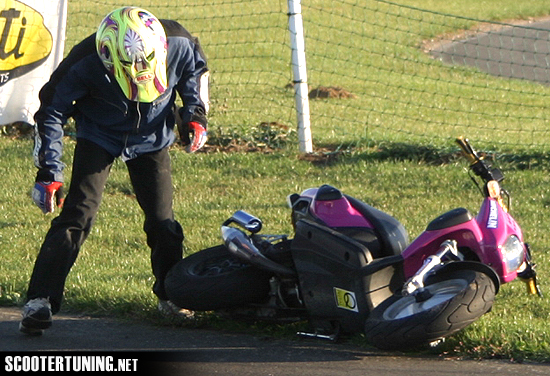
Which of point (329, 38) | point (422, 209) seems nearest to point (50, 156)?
point (422, 209)

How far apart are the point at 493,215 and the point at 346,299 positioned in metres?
0.80

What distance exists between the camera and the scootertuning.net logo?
32.3ft

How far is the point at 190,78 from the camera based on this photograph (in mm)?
5395

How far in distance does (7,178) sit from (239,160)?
2140 mm

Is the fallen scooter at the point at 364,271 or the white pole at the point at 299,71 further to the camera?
the white pole at the point at 299,71

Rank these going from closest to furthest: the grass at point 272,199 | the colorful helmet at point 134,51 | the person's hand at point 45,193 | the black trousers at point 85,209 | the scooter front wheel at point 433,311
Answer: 1. the scooter front wheel at point 433,311
2. the colorful helmet at point 134,51
3. the person's hand at point 45,193
4. the black trousers at point 85,209
5. the grass at point 272,199

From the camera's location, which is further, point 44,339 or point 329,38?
point 329,38

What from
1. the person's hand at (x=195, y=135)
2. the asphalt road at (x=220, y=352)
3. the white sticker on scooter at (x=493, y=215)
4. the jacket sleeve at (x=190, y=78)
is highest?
the jacket sleeve at (x=190, y=78)

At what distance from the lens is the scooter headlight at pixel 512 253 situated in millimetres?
4562

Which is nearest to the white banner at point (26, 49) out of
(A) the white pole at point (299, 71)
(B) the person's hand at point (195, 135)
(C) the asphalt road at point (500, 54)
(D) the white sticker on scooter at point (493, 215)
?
(A) the white pole at point (299, 71)

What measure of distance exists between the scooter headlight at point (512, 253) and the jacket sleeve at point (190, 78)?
1743 mm

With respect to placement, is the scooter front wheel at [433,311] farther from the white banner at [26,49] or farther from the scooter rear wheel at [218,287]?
the white banner at [26,49]

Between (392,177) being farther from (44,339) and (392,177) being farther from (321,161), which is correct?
(44,339)

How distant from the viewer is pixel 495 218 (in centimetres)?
464
